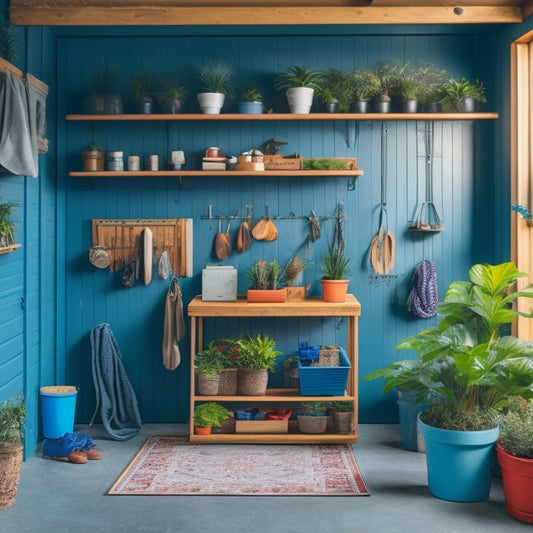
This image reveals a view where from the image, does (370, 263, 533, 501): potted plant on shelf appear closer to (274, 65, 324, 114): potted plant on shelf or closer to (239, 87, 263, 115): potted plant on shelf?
(274, 65, 324, 114): potted plant on shelf

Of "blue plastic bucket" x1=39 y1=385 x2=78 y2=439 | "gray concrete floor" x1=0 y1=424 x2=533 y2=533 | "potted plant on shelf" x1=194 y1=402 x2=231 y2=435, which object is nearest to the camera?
"gray concrete floor" x1=0 y1=424 x2=533 y2=533

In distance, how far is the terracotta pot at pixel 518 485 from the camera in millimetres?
4000

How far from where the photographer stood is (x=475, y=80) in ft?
19.3

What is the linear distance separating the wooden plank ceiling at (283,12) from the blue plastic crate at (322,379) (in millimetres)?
2355

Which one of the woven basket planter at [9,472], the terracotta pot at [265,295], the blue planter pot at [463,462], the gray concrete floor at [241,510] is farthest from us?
the terracotta pot at [265,295]

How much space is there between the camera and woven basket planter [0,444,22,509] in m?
4.12

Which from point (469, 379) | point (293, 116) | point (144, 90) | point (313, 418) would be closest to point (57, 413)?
point (313, 418)

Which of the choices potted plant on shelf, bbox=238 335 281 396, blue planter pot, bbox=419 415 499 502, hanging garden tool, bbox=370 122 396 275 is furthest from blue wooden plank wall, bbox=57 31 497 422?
blue planter pot, bbox=419 415 499 502

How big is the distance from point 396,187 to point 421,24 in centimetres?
125

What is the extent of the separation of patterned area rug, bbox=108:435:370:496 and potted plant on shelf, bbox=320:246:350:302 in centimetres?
106

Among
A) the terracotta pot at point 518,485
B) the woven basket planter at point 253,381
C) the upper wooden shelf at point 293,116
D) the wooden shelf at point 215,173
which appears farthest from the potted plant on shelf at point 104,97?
the terracotta pot at point 518,485

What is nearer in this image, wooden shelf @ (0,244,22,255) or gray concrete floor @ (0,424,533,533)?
gray concrete floor @ (0,424,533,533)

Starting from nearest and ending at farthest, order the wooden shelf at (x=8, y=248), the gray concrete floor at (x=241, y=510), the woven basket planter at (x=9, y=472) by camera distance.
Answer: the gray concrete floor at (x=241, y=510) < the woven basket planter at (x=9, y=472) < the wooden shelf at (x=8, y=248)

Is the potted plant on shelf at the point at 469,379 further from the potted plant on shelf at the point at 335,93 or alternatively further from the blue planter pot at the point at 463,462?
the potted plant on shelf at the point at 335,93
